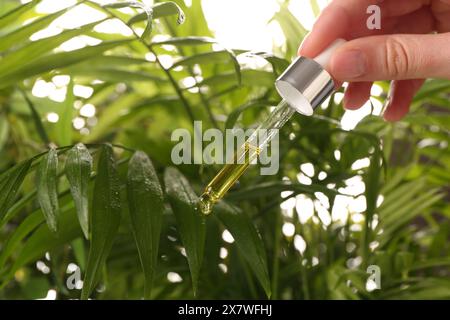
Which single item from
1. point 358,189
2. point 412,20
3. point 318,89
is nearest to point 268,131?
point 318,89

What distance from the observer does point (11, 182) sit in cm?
36

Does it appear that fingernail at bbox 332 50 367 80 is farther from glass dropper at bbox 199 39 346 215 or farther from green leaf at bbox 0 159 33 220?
green leaf at bbox 0 159 33 220

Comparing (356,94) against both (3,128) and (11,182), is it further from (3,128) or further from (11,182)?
(3,128)

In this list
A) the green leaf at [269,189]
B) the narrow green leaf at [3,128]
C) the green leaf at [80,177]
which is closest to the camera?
the green leaf at [80,177]

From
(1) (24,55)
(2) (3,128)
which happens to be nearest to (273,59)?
(1) (24,55)

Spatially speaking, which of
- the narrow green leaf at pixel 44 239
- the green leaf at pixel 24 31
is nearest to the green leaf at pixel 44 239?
the narrow green leaf at pixel 44 239

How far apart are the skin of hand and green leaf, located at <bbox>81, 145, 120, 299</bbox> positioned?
13 cm

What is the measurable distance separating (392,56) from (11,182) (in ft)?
0.70

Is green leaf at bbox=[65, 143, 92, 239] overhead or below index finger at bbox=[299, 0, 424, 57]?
below

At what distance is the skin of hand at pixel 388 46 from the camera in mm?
350

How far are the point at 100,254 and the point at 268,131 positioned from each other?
0.12 m

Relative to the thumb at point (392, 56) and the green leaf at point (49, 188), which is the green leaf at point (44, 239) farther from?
the thumb at point (392, 56)

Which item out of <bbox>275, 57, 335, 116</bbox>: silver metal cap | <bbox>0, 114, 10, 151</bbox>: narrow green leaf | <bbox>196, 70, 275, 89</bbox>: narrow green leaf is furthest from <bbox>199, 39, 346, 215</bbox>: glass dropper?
<bbox>0, 114, 10, 151</bbox>: narrow green leaf

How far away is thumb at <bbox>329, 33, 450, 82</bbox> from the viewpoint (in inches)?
13.7
